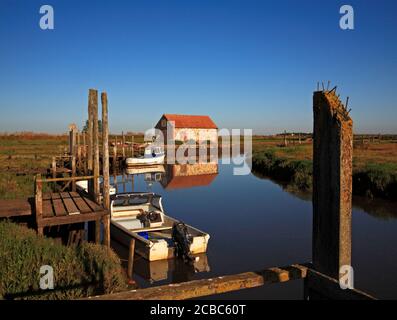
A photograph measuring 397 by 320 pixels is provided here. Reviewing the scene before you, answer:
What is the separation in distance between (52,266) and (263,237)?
8240 millimetres

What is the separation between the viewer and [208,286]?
3020mm

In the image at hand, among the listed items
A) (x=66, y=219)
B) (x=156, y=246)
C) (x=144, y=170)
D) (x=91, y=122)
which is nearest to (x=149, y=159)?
(x=144, y=170)

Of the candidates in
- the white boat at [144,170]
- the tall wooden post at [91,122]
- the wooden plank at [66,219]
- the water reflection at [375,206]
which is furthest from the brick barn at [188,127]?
the wooden plank at [66,219]

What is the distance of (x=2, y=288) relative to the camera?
220 inches

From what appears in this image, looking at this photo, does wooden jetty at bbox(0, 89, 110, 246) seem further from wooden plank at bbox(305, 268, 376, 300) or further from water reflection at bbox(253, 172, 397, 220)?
water reflection at bbox(253, 172, 397, 220)

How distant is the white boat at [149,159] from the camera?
37688 mm

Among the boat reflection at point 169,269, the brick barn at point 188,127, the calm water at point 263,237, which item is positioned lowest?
the boat reflection at point 169,269

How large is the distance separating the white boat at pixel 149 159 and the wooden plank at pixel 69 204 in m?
26.1

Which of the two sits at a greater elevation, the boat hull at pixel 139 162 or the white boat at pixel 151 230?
the boat hull at pixel 139 162

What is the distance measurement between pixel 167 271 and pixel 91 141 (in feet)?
17.7

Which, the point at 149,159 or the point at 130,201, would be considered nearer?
the point at 130,201

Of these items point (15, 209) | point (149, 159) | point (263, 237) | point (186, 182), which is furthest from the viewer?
point (149, 159)

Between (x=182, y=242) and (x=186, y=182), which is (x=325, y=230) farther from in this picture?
(x=186, y=182)

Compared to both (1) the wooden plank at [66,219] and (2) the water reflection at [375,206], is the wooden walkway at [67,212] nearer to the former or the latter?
(1) the wooden plank at [66,219]
